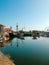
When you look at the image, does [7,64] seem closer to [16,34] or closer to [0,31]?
[0,31]

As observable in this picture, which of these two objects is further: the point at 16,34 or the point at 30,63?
the point at 16,34

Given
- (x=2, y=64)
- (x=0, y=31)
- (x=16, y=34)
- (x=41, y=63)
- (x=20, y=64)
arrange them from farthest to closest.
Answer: (x=16, y=34), (x=0, y=31), (x=41, y=63), (x=20, y=64), (x=2, y=64)

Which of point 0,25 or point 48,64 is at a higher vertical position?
point 0,25

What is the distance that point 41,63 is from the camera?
20.3 m

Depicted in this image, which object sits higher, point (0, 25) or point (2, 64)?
point (0, 25)

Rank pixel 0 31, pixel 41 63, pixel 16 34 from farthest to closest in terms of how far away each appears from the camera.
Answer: pixel 16 34 < pixel 0 31 < pixel 41 63

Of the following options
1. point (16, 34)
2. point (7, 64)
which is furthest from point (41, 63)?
point (16, 34)

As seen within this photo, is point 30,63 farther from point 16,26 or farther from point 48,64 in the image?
point 16,26

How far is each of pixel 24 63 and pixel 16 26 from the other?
2686 inches

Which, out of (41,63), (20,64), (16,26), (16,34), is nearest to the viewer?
(20,64)

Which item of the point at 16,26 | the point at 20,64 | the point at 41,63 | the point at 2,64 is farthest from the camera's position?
the point at 16,26

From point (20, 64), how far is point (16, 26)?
6884 centimetres

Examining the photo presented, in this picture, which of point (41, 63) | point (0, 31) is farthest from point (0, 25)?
point (41, 63)

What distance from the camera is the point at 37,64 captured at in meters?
19.6
